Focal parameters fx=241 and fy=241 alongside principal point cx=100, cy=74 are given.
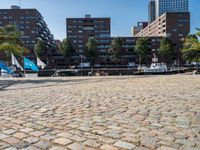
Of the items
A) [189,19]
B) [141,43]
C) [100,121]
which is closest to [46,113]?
[100,121]

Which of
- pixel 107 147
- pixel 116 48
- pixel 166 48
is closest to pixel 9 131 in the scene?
pixel 107 147

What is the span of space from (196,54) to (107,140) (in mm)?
26627

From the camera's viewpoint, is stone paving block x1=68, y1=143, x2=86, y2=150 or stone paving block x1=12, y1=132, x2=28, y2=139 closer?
stone paving block x1=68, y1=143, x2=86, y2=150

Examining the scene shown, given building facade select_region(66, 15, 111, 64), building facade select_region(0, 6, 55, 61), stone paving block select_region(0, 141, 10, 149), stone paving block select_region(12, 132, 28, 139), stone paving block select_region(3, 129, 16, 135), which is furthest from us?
building facade select_region(66, 15, 111, 64)

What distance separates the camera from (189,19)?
115 m

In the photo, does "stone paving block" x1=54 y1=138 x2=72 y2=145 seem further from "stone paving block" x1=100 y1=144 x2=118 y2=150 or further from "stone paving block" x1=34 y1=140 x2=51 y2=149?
"stone paving block" x1=100 y1=144 x2=118 y2=150

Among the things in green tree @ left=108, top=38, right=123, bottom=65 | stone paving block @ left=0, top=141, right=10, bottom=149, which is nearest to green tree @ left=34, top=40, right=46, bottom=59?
green tree @ left=108, top=38, right=123, bottom=65

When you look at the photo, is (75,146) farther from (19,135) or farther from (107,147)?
(19,135)

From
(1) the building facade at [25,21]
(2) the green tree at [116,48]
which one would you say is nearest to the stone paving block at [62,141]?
(2) the green tree at [116,48]

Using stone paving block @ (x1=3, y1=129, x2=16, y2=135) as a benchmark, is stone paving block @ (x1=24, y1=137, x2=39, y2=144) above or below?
below

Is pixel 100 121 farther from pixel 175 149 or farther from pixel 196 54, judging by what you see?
pixel 196 54

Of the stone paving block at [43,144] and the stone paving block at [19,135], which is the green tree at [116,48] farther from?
the stone paving block at [43,144]

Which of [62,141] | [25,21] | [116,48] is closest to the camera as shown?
[62,141]

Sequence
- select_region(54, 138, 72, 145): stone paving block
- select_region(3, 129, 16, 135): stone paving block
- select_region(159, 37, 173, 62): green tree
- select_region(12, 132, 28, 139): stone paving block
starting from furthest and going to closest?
select_region(159, 37, 173, 62): green tree → select_region(3, 129, 16, 135): stone paving block → select_region(12, 132, 28, 139): stone paving block → select_region(54, 138, 72, 145): stone paving block
